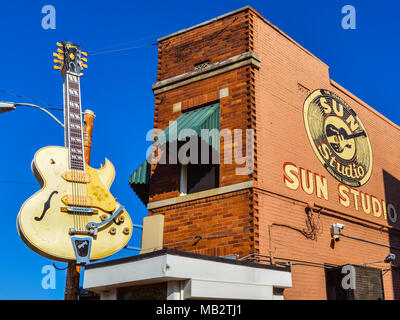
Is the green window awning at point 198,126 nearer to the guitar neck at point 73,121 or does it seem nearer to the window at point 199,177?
the window at point 199,177

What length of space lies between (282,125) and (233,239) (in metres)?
3.51

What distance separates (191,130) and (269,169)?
2.16 metres

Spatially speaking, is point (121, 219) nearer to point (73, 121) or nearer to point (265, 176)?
point (73, 121)

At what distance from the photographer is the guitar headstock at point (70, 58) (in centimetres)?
1362

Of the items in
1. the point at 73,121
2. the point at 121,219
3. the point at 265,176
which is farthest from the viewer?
the point at 73,121

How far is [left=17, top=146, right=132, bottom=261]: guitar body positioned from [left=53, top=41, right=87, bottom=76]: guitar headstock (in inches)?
109

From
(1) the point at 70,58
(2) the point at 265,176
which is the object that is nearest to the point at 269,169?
(2) the point at 265,176

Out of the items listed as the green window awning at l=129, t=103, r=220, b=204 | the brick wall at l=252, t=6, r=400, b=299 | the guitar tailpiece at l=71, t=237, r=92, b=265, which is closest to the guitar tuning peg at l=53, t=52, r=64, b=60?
the green window awning at l=129, t=103, r=220, b=204

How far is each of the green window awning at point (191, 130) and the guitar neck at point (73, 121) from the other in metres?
2.14

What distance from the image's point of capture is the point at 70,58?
1371 cm

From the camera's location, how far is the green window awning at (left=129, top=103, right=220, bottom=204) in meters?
12.7

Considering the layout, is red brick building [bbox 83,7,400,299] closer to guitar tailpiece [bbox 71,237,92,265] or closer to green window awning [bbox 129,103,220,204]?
green window awning [bbox 129,103,220,204]
